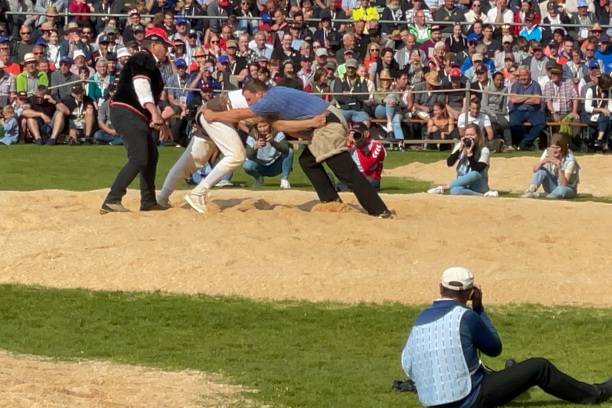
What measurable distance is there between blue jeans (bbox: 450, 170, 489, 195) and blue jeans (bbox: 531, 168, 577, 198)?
2.96 feet

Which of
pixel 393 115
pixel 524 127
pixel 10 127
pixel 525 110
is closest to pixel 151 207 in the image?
pixel 10 127

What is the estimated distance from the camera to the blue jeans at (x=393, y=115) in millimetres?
25469

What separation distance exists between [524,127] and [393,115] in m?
2.51

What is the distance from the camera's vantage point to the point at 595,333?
11.5 meters

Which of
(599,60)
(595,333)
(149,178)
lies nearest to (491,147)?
(599,60)

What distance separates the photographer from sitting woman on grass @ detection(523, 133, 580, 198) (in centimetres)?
1941

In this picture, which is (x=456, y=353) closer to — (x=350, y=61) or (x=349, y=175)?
(x=349, y=175)

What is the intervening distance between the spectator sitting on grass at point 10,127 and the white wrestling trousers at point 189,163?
34.1 feet

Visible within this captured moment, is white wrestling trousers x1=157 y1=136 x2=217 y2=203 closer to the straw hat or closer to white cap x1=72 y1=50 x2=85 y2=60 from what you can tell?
the straw hat

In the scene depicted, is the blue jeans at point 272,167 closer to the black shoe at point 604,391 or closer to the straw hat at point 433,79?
the straw hat at point 433,79

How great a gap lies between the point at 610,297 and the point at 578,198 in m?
7.11

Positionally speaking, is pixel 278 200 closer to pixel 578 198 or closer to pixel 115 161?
pixel 578 198

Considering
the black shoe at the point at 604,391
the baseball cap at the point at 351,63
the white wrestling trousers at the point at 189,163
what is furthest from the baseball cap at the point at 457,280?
the baseball cap at the point at 351,63

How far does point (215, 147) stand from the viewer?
50.6ft
